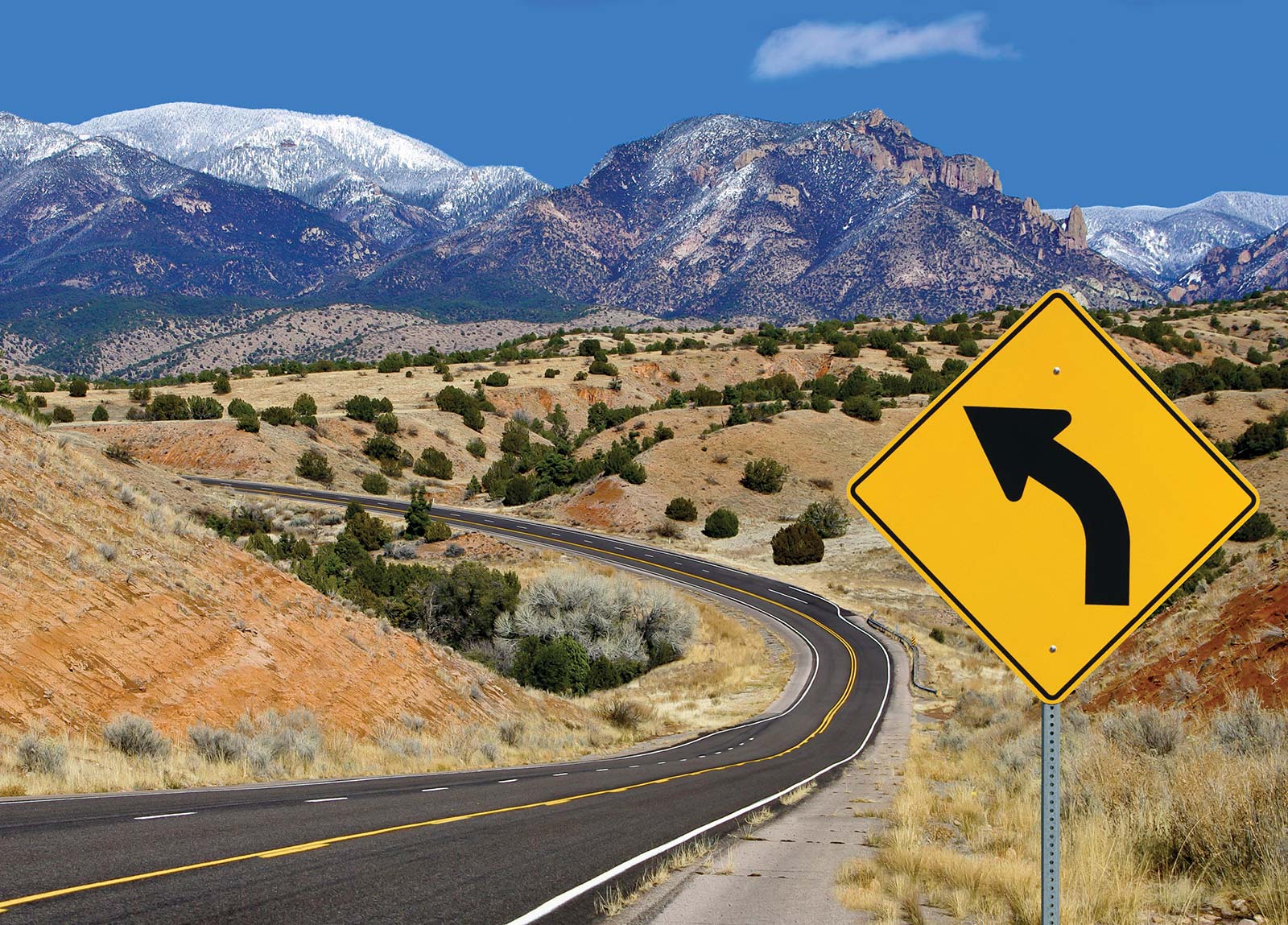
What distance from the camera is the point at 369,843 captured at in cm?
1057

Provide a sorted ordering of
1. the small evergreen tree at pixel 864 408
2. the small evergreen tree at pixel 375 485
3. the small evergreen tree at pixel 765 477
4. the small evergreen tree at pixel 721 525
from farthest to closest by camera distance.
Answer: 1. the small evergreen tree at pixel 864 408
2. the small evergreen tree at pixel 375 485
3. the small evergreen tree at pixel 765 477
4. the small evergreen tree at pixel 721 525

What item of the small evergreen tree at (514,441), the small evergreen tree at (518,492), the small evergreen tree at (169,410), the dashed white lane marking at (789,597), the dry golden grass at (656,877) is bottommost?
the dashed white lane marking at (789,597)

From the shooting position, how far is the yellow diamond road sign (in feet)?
16.8

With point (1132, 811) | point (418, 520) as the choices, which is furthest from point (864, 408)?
point (1132, 811)

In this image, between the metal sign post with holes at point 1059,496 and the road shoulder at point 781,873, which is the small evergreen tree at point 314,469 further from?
the metal sign post with holes at point 1059,496

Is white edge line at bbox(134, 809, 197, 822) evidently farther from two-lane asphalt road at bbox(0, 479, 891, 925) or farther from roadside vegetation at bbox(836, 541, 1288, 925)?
roadside vegetation at bbox(836, 541, 1288, 925)

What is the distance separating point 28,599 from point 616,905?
16253 millimetres

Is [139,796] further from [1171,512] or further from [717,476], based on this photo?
[717,476]

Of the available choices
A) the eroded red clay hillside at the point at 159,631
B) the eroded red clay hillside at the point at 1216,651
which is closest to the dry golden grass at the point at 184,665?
the eroded red clay hillside at the point at 159,631

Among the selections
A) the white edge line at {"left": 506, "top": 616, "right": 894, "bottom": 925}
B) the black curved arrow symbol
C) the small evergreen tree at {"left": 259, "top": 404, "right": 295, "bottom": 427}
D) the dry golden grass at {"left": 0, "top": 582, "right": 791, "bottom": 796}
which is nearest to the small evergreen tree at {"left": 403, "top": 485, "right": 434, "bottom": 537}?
the dry golden grass at {"left": 0, "top": 582, "right": 791, "bottom": 796}

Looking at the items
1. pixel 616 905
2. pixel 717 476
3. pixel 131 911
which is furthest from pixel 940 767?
pixel 717 476

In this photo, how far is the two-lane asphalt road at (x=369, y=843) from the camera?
786 cm

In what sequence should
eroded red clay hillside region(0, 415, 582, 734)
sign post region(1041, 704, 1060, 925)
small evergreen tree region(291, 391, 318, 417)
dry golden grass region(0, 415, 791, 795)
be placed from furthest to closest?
small evergreen tree region(291, 391, 318, 417), eroded red clay hillside region(0, 415, 582, 734), dry golden grass region(0, 415, 791, 795), sign post region(1041, 704, 1060, 925)

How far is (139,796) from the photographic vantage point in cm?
1379
